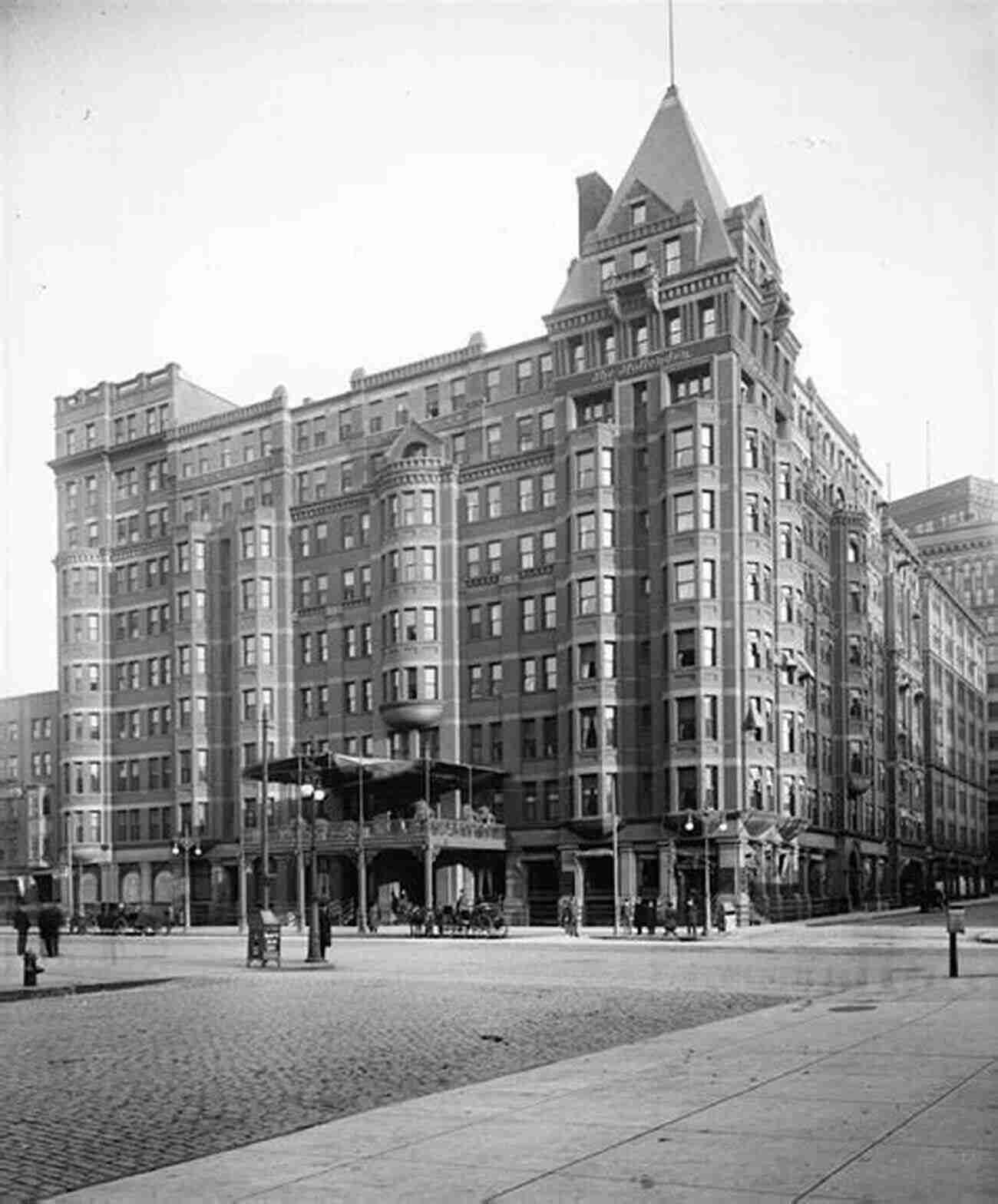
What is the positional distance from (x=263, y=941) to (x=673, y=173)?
1788 inches

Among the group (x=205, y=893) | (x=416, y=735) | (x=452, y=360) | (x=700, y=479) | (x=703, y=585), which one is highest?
(x=452, y=360)

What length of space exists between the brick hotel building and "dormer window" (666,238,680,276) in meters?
0.15

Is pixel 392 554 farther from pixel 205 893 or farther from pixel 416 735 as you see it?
pixel 205 893

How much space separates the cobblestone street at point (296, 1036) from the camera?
1206cm

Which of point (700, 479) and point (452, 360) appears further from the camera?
point (452, 360)

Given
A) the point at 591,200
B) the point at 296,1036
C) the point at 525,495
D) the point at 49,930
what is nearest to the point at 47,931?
the point at 49,930

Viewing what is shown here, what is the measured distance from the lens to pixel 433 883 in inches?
2734

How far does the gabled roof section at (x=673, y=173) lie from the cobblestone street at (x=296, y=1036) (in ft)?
133

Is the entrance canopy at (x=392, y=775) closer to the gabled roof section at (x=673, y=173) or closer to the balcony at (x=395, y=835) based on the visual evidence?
the balcony at (x=395, y=835)

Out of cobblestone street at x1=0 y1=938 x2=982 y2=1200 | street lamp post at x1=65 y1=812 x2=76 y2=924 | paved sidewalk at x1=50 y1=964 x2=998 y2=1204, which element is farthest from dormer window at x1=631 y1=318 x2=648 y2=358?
paved sidewalk at x1=50 y1=964 x2=998 y2=1204

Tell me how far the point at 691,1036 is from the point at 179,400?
72.3 meters

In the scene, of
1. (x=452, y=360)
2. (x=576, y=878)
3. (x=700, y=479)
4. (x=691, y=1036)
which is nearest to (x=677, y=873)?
(x=576, y=878)

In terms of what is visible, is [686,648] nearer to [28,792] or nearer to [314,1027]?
[314,1027]

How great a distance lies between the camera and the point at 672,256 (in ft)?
216
